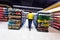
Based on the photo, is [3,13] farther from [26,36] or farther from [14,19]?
[26,36]

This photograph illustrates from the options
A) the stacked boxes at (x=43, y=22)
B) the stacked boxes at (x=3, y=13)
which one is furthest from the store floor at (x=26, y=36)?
the stacked boxes at (x=3, y=13)

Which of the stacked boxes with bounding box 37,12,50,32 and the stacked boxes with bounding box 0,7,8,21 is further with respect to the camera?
the stacked boxes with bounding box 0,7,8,21

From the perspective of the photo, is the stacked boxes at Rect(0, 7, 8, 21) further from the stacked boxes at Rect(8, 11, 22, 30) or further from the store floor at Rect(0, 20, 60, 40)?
the store floor at Rect(0, 20, 60, 40)

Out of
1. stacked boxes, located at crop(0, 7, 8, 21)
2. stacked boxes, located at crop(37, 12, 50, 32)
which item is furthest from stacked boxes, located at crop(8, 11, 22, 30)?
stacked boxes, located at crop(0, 7, 8, 21)

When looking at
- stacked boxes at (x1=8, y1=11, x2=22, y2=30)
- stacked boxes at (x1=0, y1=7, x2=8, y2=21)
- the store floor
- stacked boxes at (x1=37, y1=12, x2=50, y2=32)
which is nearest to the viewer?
the store floor

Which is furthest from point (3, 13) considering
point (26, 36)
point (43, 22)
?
point (26, 36)

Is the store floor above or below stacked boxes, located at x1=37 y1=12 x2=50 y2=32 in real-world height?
below

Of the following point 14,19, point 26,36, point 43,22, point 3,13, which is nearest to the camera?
point 26,36

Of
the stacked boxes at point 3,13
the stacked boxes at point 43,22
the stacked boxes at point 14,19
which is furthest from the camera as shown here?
the stacked boxes at point 3,13

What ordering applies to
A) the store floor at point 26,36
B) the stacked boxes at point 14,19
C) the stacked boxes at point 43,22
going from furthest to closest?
the stacked boxes at point 14,19
the stacked boxes at point 43,22
the store floor at point 26,36

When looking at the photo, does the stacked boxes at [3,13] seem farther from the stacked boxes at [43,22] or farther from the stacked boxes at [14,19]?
the stacked boxes at [43,22]

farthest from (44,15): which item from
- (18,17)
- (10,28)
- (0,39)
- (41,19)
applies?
(0,39)

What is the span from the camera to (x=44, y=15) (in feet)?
36.2

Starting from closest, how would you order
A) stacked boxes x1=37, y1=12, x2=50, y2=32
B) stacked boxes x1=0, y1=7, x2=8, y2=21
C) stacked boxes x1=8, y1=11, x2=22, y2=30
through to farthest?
stacked boxes x1=37, y1=12, x2=50, y2=32 → stacked boxes x1=8, y1=11, x2=22, y2=30 → stacked boxes x1=0, y1=7, x2=8, y2=21
